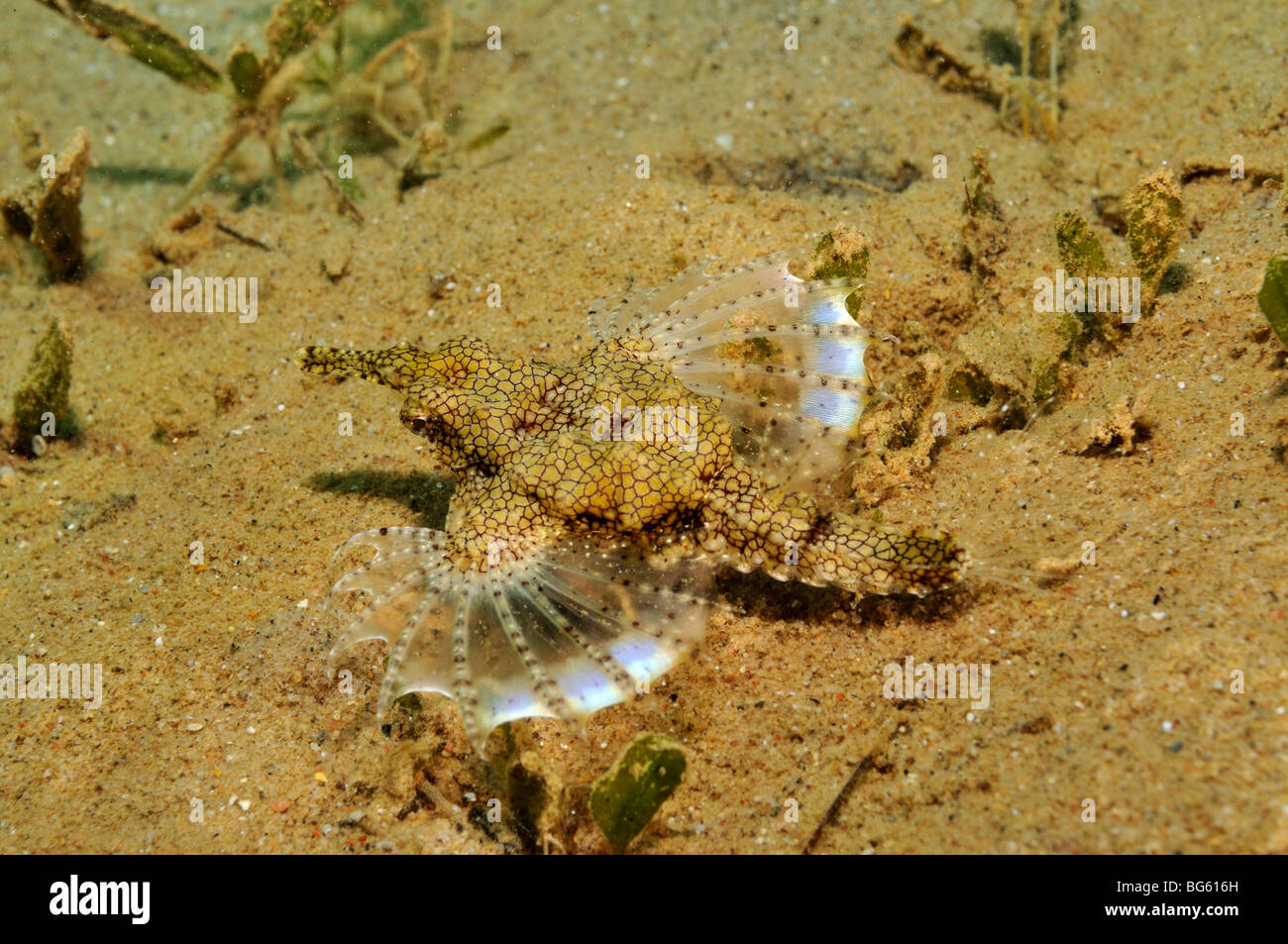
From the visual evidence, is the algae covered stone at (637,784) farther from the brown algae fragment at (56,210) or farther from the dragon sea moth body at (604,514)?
the brown algae fragment at (56,210)

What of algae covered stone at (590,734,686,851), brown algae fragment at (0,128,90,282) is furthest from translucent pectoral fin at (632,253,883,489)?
brown algae fragment at (0,128,90,282)

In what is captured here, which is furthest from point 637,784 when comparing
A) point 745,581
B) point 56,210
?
point 56,210

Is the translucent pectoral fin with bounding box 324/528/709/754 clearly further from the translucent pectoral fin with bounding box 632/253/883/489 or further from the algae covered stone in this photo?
the translucent pectoral fin with bounding box 632/253/883/489

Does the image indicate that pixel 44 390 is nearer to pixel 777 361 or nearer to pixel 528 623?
pixel 528 623

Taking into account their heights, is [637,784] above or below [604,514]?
below

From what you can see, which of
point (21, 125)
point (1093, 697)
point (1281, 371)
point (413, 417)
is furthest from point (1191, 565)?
point (21, 125)

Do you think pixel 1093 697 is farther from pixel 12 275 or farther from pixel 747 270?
pixel 12 275

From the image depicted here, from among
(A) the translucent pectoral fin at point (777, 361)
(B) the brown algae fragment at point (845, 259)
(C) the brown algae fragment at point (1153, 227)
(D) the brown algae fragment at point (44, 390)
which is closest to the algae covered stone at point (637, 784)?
(A) the translucent pectoral fin at point (777, 361)
